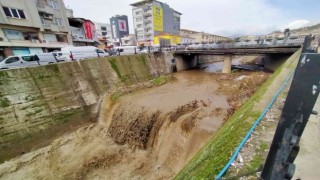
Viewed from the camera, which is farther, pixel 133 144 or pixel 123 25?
pixel 123 25

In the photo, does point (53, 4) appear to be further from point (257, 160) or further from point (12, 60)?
point (257, 160)

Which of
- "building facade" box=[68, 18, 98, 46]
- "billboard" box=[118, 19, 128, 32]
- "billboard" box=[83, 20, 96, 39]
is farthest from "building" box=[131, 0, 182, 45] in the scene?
"building facade" box=[68, 18, 98, 46]

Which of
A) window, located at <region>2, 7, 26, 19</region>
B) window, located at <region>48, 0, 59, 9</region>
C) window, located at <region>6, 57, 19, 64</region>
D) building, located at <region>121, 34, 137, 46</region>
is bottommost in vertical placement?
window, located at <region>6, 57, 19, 64</region>

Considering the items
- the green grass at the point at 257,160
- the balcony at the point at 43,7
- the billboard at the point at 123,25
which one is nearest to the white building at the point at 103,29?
the billboard at the point at 123,25

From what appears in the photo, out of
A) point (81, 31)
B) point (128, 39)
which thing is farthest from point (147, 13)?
point (81, 31)

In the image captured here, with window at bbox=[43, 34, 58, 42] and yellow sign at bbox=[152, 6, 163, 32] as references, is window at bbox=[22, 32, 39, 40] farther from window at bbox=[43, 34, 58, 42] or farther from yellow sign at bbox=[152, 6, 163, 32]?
yellow sign at bbox=[152, 6, 163, 32]

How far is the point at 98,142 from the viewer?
1077 cm

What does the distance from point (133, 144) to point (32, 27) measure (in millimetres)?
24054

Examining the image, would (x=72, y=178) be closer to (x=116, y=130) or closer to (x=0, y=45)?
(x=116, y=130)

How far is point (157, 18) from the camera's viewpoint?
60.0m

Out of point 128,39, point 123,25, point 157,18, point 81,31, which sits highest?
point 157,18

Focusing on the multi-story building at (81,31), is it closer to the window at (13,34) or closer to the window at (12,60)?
the window at (13,34)

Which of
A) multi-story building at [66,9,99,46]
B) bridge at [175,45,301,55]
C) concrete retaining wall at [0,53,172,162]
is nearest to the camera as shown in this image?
concrete retaining wall at [0,53,172,162]

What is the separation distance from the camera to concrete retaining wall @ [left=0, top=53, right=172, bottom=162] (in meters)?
10.2
